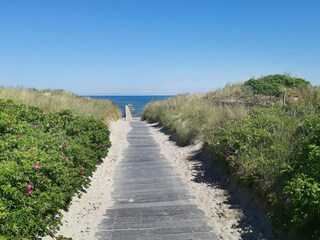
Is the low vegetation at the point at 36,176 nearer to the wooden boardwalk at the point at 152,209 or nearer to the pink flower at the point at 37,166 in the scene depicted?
the pink flower at the point at 37,166

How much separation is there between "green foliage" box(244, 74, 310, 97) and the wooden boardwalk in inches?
649

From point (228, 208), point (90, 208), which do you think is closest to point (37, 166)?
point (90, 208)

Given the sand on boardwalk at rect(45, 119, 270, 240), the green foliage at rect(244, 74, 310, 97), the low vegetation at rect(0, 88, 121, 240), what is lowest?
the sand on boardwalk at rect(45, 119, 270, 240)

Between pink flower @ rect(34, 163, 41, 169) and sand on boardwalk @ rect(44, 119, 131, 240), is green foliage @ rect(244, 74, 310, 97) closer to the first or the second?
sand on boardwalk @ rect(44, 119, 131, 240)

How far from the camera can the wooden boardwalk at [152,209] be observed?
522 cm

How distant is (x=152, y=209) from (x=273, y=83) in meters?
21.5

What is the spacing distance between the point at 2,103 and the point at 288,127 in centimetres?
797

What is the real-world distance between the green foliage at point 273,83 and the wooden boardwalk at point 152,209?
649 inches

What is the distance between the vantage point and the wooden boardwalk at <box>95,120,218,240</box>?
206 inches

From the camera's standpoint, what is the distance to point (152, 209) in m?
6.18

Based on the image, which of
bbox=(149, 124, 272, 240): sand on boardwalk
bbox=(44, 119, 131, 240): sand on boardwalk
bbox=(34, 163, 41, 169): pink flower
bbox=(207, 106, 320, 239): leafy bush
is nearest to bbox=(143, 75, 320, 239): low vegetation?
bbox=(207, 106, 320, 239): leafy bush

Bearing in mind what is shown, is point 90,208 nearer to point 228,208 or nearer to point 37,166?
point 37,166

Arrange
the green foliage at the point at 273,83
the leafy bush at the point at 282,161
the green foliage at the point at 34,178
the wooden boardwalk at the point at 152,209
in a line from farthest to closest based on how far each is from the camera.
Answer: the green foliage at the point at 273,83, the wooden boardwalk at the point at 152,209, the leafy bush at the point at 282,161, the green foliage at the point at 34,178

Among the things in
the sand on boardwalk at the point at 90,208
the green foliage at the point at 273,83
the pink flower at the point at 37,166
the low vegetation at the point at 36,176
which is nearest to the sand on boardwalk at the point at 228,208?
the sand on boardwalk at the point at 90,208
